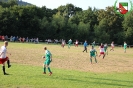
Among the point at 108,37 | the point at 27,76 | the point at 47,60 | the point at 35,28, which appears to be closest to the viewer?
the point at 27,76

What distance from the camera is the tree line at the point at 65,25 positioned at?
83.0 m

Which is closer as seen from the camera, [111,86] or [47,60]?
[111,86]

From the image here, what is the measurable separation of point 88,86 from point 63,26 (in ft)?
257

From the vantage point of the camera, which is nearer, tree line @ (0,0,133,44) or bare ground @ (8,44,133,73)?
bare ground @ (8,44,133,73)

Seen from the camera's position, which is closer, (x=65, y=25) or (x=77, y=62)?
(x=77, y=62)

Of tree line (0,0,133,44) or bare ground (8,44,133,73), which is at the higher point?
tree line (0,0,133,44)

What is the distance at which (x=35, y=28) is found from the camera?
87812 millimetres

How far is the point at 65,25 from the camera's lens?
92875 millimetres

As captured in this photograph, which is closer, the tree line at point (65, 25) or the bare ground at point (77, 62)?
the bare ground at point (77, 62)

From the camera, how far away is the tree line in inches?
3267

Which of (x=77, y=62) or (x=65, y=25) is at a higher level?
(x=65, y=25)

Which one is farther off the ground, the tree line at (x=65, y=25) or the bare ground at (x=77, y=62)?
the tree line at (x=65, y=25)

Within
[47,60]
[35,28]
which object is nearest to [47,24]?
[35,28]

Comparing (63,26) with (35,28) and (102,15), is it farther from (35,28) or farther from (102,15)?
(102,15)
